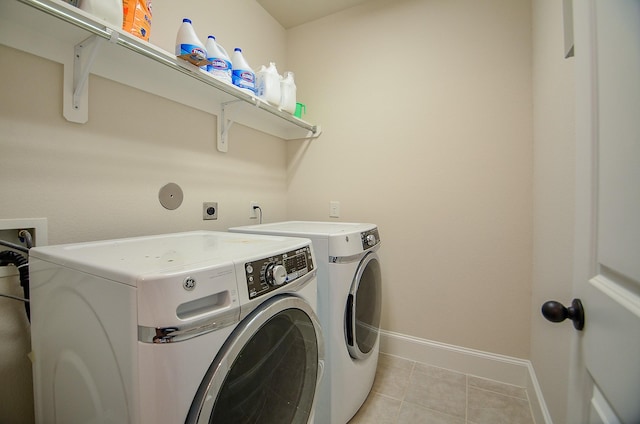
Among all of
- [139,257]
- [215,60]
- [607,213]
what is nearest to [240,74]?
[215,60]

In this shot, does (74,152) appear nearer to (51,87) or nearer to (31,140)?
(31,140)

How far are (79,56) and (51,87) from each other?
158 millimetres

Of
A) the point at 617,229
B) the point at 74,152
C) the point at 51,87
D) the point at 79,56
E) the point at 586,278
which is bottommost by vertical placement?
the point at 586,278

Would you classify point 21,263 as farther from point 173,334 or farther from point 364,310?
point 364,310

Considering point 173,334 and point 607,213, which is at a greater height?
point 607,213

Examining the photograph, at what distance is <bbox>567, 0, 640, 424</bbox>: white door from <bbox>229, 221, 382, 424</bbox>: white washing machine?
78 cm

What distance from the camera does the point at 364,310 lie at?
1417 millimetres

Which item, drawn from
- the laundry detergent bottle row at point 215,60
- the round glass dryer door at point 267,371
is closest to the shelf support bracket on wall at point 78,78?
the laundry detergent bottle row at point 215,60

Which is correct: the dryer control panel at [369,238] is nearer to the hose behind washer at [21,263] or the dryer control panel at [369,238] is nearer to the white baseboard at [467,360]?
the white baseboard at [467,360]

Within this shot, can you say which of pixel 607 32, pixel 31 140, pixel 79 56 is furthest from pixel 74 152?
pixel 607 32

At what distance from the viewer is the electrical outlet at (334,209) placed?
2.14 m

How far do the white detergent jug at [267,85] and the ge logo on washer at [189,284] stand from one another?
1.33 meters

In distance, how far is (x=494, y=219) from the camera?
1658 mm

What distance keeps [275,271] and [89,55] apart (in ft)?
3.63
